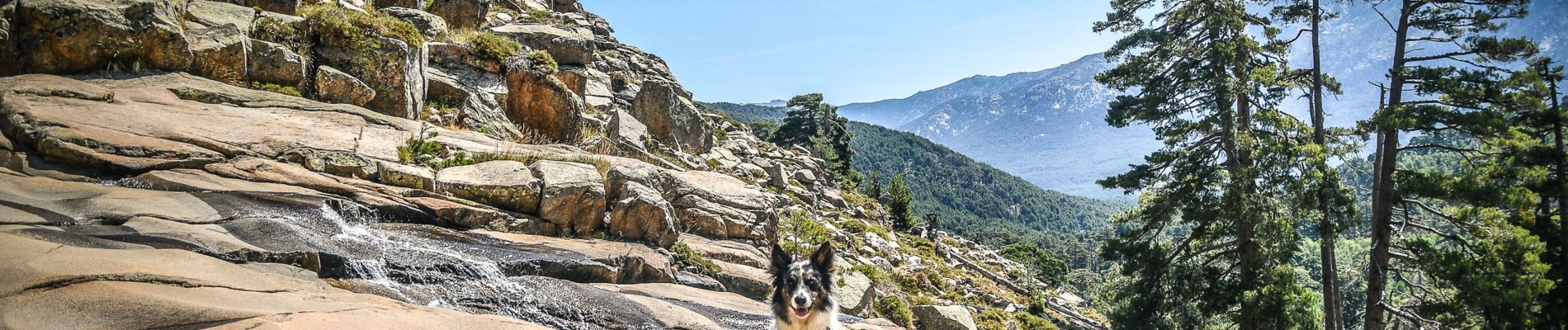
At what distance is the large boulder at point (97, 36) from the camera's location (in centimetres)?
919

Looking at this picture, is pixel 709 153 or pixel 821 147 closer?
pixel 709 153

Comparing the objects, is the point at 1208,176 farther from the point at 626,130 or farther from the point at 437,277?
the point at 437,277

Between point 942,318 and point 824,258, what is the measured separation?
851 centimetres

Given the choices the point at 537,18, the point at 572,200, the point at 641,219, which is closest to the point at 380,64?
the point at 572,200

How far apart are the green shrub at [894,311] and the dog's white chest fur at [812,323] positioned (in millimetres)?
7739

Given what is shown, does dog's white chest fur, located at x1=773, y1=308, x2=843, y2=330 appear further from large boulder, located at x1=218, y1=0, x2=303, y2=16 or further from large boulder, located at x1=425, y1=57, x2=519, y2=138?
large boulder, located at x1=218, y1=0, x2=303, y2=16

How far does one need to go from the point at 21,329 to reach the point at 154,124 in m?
5.80

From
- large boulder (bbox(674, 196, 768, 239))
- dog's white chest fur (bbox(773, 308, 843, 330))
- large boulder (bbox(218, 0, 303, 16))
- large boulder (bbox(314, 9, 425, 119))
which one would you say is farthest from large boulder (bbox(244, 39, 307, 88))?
dog's white chest fur (bbox(773, 308, 843, 330))

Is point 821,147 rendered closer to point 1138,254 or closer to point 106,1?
point 1138,254

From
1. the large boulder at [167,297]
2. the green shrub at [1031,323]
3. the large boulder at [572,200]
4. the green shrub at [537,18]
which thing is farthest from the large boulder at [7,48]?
the green shrub at [1031,323]

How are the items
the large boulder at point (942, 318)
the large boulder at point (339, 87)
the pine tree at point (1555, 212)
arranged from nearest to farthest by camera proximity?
the large boulder at point (339, 87) → the large boulder at point (942, 318) → the pine tree at point (1555, 212)

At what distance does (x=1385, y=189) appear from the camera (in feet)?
55.1

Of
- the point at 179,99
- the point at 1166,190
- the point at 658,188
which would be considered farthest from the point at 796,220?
the point at 179,99

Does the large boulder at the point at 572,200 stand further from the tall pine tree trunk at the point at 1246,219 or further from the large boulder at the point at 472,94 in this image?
the tall pine tree trunk at the point at 1246,219
